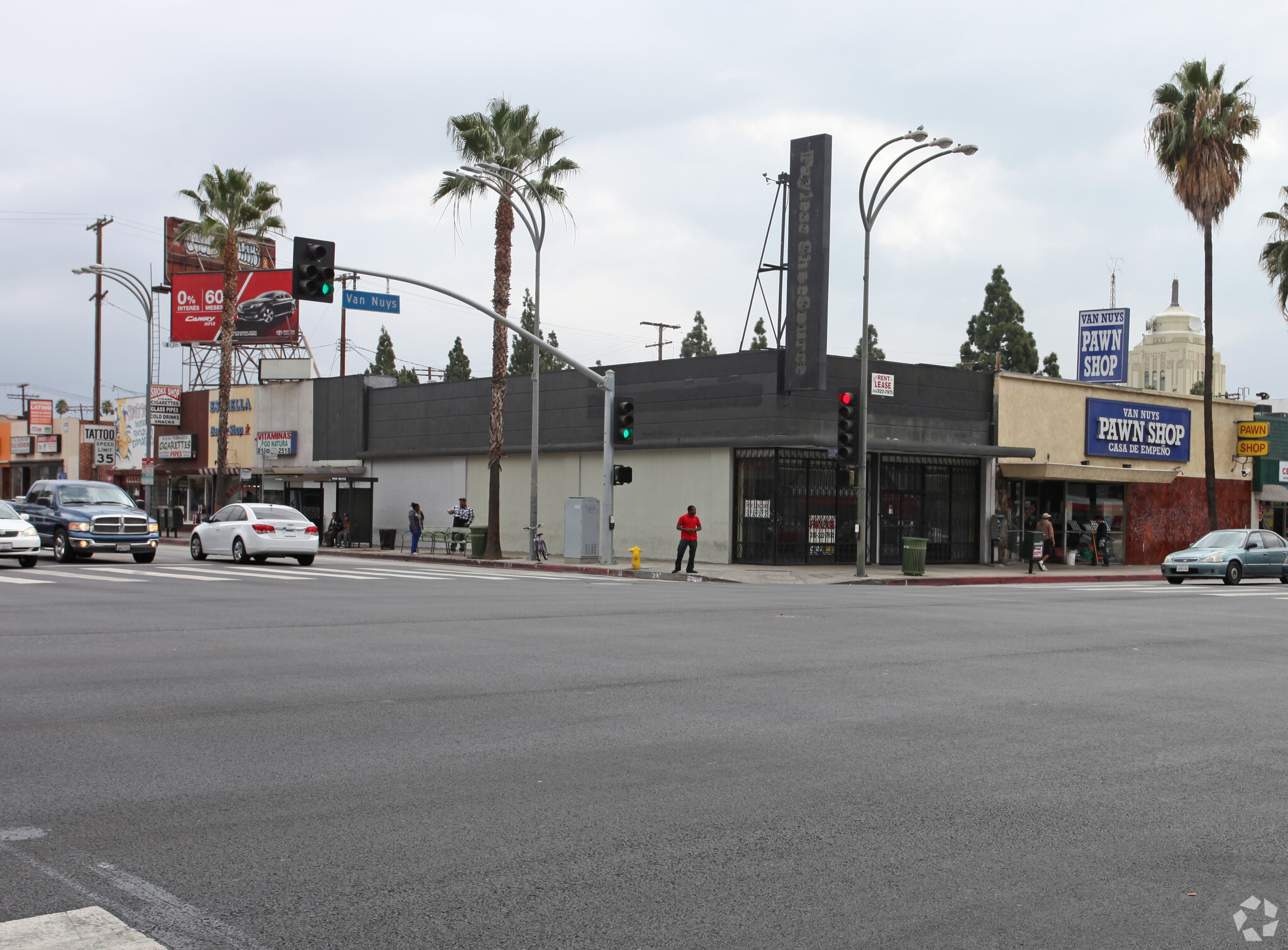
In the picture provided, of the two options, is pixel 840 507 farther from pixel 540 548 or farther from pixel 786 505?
pixel 540 548

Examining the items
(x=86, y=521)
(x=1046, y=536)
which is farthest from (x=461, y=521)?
(x=1046, y=536)

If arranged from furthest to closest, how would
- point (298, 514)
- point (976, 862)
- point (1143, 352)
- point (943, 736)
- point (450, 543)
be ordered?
1. point (1143, 352)
2. point (450, 543)
3. point (298, 514)
4. point (943, 736)
5. point (976, 862)

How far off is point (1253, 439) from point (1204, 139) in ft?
41.0

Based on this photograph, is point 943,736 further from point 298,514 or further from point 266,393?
point 266,393

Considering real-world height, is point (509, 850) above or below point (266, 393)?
below

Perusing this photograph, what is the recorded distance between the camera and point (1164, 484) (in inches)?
1626

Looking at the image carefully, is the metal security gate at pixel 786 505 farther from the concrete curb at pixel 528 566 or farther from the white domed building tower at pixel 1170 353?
the white domed building tower at pixel 1170 353

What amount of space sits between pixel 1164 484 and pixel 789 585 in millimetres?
21118

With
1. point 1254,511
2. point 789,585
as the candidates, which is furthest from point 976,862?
point 1254,511

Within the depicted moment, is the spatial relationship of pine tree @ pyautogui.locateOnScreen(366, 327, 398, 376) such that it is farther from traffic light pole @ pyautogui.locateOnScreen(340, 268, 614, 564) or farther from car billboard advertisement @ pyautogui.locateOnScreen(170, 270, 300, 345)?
traffic light pole @ pyautogui.locateOnScreen(340, 268, 614, 564)

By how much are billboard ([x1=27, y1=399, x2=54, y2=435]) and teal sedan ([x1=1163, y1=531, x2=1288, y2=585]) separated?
55367mm

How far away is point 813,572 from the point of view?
101ft

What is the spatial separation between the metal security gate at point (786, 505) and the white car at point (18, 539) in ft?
55.9

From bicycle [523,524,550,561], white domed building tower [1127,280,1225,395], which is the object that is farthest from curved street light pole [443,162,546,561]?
white domed building tower [1127,280,1225,395]
